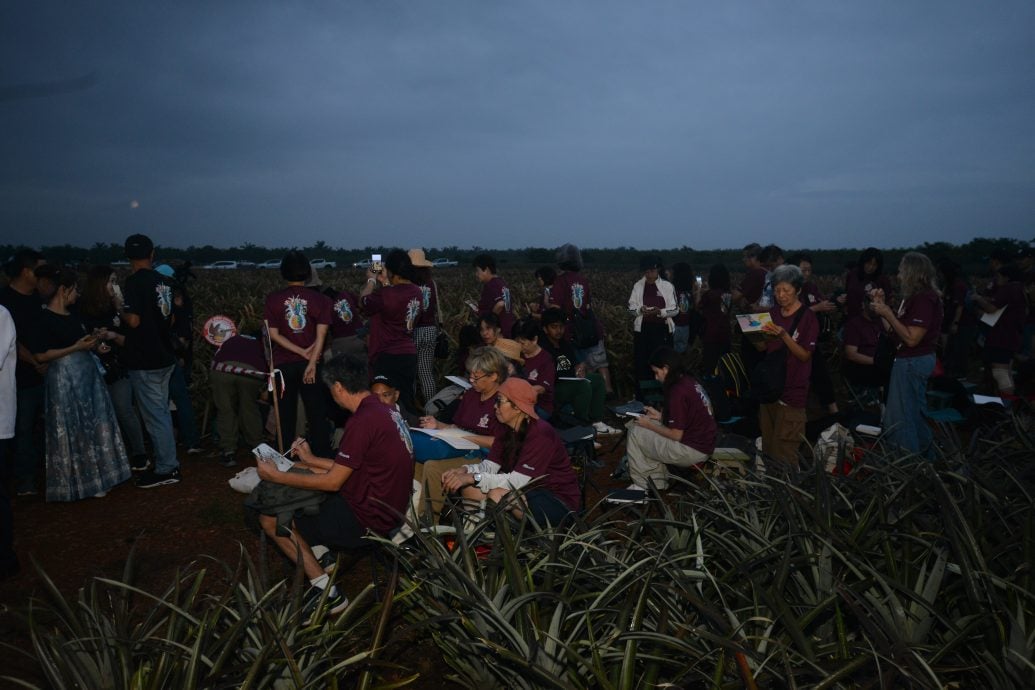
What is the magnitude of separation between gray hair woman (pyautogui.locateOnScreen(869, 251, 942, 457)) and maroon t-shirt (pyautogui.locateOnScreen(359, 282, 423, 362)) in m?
4.10

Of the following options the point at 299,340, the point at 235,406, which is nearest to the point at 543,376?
the point at 299,340

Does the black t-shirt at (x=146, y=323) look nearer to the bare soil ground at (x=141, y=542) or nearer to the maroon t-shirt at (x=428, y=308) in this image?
the bare soil ground at (x=141, y=542)

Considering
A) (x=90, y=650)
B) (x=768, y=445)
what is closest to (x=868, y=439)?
(x=768, y=445)

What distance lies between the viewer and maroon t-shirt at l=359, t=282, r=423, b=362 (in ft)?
21.1

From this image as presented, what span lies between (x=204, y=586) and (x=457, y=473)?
5.75ft

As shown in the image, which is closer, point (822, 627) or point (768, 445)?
point (822, 627)

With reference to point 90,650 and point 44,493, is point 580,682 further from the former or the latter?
point 44,493

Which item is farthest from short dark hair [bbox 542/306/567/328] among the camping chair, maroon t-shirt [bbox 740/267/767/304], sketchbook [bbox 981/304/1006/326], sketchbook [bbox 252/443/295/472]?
sketchbook [bbox 981/304/1006/326]

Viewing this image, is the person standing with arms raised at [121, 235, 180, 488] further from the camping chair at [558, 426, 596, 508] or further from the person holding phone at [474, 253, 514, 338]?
the camping chair at [558, 426, 596, 508]

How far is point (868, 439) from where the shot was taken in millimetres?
6605

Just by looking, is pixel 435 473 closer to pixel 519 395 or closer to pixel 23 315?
pixel 519 395

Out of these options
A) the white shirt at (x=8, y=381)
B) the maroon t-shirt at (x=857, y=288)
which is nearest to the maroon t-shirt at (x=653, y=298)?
the maroon t-shirt at (x=857, y=288)

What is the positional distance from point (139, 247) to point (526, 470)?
4.14 meters

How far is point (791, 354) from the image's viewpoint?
5.44 metres
